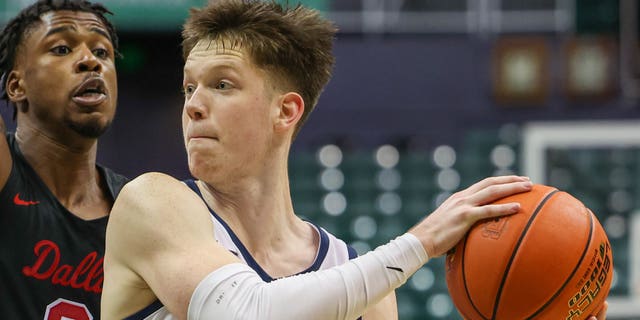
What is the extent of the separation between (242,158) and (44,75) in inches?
41.2

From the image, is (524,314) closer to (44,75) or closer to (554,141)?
(44,75)

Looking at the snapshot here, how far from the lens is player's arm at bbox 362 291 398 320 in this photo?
3111 mm

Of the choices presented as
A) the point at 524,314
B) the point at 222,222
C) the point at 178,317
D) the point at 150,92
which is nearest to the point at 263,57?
the point at 222,222

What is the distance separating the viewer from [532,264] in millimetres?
2652

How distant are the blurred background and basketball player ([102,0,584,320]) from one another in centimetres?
681

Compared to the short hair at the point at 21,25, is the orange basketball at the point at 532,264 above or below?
below

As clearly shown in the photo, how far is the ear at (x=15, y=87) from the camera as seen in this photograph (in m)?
3.62

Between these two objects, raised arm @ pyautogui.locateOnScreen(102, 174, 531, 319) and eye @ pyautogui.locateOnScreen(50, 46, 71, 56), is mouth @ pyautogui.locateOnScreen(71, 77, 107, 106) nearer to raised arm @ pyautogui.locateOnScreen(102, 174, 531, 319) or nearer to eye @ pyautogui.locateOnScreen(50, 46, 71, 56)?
eye @ pyautogui.locateOnScreen(50, 46, 71, 56)

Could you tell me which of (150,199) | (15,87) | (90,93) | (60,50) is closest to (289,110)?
(150,199)

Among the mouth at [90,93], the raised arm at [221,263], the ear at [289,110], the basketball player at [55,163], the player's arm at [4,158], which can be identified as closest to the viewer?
the raised arm at [221,263]

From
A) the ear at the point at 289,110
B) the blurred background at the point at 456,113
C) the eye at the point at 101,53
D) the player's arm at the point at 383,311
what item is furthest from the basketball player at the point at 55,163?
the blurred background at the point at 456,113

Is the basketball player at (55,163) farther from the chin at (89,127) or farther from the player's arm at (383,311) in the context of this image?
the player's arm at (383,311)

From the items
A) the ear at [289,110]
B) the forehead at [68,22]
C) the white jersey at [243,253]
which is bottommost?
the white jersey at [243,253]

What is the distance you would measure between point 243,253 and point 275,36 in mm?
656
